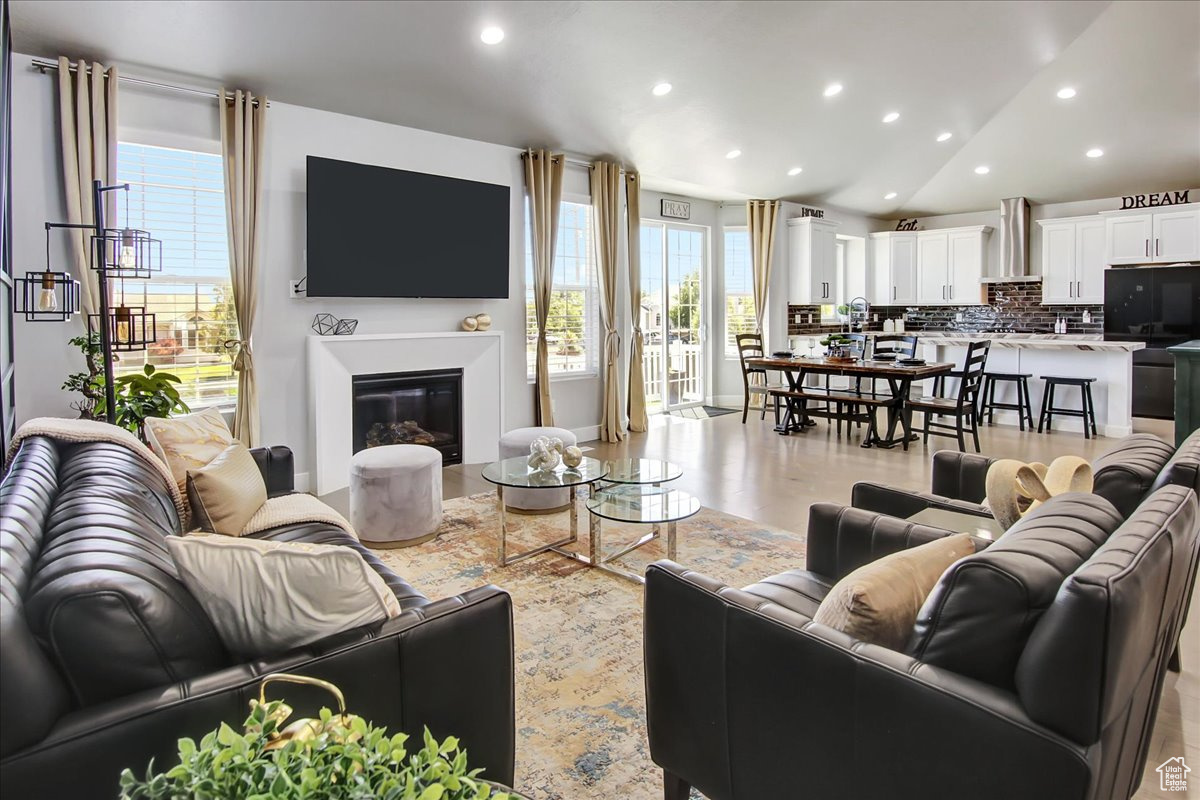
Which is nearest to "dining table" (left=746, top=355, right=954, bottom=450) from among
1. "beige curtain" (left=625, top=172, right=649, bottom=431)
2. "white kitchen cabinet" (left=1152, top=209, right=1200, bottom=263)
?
"beige curtain" (left=625, top=172, right=649, bottom=431)

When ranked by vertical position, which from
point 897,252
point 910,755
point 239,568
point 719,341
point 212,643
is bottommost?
point 910,755

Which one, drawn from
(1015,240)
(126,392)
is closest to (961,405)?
(1015,240)

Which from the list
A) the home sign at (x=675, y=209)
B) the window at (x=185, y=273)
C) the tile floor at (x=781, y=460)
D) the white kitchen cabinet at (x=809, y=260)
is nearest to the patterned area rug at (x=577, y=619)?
the tile floor at (x=781, y=460)

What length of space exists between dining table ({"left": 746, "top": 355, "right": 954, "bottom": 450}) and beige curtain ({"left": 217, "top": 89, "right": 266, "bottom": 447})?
512 cm

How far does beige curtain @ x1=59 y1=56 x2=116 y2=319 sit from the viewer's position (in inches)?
159

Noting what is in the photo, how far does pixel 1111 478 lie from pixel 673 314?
6998 millimetres

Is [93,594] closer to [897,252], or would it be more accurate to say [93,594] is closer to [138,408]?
[138,408]

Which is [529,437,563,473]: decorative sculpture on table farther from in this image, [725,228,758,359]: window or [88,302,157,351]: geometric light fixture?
[725,228,758,359]: window

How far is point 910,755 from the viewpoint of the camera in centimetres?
130

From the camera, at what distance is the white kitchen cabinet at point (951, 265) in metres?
10.0

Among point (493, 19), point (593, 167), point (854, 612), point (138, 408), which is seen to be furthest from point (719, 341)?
point (854, 612)

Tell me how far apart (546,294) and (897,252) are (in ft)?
21.5

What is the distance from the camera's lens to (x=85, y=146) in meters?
4.09

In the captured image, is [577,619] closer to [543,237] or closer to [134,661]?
[134,661]
